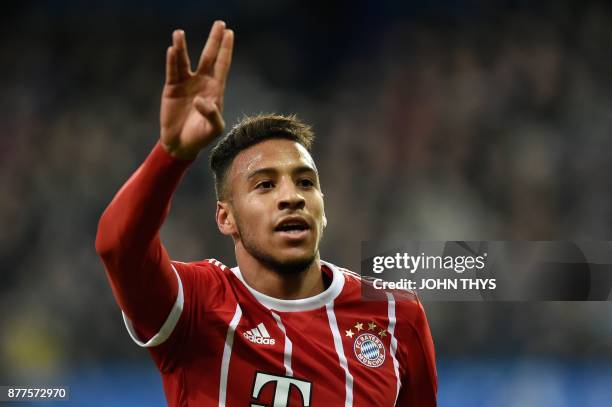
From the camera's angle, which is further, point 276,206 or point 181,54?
point 276,206

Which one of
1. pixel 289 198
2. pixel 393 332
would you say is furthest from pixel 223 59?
pixel 393 332

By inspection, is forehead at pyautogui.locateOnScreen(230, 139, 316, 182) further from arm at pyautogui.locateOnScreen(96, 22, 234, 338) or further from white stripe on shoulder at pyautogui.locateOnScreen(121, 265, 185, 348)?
arm at pyautogui.locateOnScreen(96, 22, 234, 338)

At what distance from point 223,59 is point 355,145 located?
441 centimetres

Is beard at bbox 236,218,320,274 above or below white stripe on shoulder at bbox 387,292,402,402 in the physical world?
above

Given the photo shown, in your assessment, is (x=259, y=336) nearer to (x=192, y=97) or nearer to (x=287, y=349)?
(x=287, y=349)

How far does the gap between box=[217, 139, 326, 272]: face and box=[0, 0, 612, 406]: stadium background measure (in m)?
3.13

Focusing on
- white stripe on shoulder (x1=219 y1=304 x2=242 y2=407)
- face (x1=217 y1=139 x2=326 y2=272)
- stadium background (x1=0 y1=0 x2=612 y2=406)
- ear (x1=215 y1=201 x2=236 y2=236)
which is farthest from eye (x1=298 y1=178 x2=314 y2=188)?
stadium background (x1=0 y1=0 x2=612 y2=406)

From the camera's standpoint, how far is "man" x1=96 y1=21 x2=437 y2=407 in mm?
1839

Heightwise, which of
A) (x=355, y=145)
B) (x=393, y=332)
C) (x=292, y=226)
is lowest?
(x=393, y=332)

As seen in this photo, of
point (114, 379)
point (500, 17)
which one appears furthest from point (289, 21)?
point (114, 379)

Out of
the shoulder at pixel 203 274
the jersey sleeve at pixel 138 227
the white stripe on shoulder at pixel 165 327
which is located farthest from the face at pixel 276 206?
the jersey sleeve at pixel 138 227

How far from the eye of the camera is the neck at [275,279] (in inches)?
87.9

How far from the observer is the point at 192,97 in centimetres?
168

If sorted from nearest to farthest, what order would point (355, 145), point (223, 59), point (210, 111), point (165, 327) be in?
1. point (210, 111)
2. point (223, 59)
3. point (165, 327)
4. point (355, 145)
